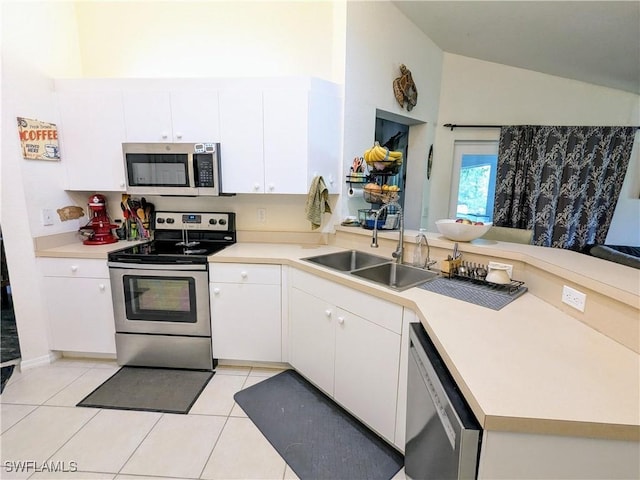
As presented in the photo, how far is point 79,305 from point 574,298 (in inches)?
119

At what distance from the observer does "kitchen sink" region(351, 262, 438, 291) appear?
5.90ft

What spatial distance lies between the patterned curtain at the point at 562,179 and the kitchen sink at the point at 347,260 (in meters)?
2.23

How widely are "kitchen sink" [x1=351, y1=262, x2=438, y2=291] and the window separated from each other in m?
2.18

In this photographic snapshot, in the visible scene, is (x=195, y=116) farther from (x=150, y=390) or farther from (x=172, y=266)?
(x=150, y=390)

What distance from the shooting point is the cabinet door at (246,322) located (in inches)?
86.0

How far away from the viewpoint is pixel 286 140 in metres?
2.25

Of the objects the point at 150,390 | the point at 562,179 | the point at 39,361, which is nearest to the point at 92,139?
the point at 39,361

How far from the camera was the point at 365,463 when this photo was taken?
1.54 meters

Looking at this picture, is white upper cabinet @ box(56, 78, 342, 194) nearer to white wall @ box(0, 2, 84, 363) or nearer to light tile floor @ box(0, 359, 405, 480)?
white wall @ box(0, 2, 84, 363)

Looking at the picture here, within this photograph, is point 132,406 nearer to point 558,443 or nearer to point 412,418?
point 412,418

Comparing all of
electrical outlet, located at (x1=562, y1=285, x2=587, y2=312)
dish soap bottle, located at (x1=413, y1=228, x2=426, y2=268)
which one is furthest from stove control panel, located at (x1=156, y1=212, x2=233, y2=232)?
electrical outlet, located at (x1=562, y1=285, x2=587, y2=312)

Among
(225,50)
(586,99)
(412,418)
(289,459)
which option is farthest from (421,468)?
(586,99)

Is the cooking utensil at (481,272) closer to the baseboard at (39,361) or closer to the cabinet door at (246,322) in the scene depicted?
the cabinet door at (246,322)

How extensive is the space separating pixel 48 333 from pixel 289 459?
2.12 meters
